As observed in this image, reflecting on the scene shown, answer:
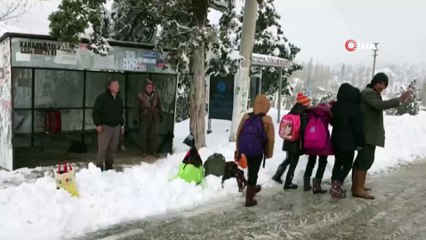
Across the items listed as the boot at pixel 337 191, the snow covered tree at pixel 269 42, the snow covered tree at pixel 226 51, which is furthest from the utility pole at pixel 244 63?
the snow covered tree at pixel 269 42

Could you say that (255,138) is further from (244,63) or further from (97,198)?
(244,63)

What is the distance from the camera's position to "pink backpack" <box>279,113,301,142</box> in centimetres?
737

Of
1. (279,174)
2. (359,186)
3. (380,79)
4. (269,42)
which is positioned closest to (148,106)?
(279,174)

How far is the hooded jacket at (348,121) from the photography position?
276 inches

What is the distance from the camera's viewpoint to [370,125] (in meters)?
7.09

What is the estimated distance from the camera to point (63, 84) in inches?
505

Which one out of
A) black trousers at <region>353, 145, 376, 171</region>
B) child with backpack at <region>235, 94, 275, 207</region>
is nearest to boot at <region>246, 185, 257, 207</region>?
child with backpack at <region>235, 94, 275, 207</region>

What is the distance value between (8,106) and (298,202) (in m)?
5.84

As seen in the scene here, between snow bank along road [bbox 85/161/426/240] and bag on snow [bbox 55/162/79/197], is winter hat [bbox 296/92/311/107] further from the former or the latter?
bag on snow [bbox 55/162/79/197]

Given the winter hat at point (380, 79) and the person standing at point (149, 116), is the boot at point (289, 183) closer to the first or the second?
the winter hat at point (380, 79)

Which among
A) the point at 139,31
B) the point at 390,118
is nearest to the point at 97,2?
the point at 139,31

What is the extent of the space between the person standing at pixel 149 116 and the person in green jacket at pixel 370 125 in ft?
16.7

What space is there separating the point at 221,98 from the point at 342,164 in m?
5.56

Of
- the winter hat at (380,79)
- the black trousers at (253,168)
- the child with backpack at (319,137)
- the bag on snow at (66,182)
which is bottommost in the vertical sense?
the bag on snow at (66,182)
